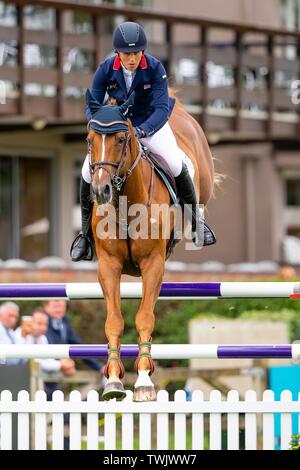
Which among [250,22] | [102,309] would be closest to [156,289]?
[102,309]

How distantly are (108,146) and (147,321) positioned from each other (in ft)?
3.85

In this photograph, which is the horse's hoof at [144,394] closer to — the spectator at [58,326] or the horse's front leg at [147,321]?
the horse's front leg at [147,321]

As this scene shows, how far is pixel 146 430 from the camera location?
912 centimetres

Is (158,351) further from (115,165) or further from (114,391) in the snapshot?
(115,165)

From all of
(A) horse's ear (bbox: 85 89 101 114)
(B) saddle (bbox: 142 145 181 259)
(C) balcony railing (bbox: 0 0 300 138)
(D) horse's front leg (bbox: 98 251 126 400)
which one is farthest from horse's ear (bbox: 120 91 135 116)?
(C) balcony railing (bbox: 0 0 300 138)

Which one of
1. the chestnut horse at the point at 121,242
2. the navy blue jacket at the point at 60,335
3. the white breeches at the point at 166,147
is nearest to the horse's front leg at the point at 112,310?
the chestnut horse at the point at 121,242

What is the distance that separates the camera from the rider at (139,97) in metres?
9.09

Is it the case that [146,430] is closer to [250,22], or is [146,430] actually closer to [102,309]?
[102,309]

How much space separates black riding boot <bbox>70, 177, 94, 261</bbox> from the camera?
9469 mm

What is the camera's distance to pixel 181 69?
23.7m

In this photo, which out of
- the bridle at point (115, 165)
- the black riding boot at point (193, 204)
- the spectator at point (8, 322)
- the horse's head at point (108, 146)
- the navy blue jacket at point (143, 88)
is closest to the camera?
A: the horse's head at point (108, 146)

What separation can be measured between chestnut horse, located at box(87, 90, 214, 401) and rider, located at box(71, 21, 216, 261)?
0.85ft

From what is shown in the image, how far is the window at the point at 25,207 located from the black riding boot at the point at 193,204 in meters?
13.5

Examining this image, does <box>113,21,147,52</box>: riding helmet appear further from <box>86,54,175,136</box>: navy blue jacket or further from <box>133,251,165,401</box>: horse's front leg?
<box>133,251,165,401</box>: horse's front leg
